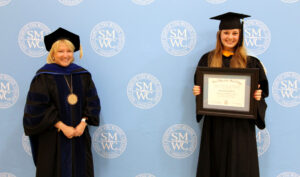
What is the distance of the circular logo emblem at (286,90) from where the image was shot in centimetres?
195

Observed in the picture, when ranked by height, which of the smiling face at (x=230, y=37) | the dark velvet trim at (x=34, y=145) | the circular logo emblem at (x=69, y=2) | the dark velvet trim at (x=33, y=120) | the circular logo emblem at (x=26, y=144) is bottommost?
the circular logo emblem at (x=26, y=144)

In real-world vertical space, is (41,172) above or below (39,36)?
below

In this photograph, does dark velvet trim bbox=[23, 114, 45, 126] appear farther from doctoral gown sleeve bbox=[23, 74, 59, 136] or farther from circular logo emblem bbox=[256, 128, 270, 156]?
circular logo emblem bbox=[256, 128, 270, 156]

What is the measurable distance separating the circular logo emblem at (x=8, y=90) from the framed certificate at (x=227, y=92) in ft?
5.40

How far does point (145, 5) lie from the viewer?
202 centimetres

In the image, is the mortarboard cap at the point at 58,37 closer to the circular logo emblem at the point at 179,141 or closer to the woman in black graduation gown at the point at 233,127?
the woman in black graduation gown at the point at 233,127

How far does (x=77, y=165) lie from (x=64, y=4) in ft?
4.44

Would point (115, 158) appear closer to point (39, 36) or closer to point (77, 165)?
point (77, 165)

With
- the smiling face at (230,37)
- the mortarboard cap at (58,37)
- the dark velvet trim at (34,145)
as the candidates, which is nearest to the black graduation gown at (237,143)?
the smiling face at (230,37)

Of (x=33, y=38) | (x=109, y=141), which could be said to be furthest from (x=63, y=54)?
(x=109, y=141)

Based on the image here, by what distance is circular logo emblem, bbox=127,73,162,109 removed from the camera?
6.91 ft

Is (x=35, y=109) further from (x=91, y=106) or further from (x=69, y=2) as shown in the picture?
(x=69, y=2)

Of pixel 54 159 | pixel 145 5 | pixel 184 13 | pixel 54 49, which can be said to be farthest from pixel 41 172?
pixel 184 13

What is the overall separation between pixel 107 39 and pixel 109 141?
3.01 ft
